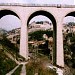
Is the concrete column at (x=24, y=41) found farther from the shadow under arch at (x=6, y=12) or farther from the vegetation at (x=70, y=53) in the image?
the vegetation at (x=70, y=53)

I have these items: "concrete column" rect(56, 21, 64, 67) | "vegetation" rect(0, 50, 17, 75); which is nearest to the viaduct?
"concrete column" rect(56, 21, 64, 67)

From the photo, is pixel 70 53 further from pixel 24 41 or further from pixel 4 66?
pixel 4 66

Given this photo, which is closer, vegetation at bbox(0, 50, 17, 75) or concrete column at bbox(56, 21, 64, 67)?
vegetation at bbox(0, 50, 17, 75)

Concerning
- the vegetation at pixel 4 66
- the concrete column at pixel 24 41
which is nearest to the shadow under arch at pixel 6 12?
the concrete column at pixel 24 41

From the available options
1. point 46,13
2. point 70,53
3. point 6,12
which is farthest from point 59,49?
point 70,53

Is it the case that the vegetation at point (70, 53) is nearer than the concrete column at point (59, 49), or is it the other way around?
the concrete column at point (59, 49)

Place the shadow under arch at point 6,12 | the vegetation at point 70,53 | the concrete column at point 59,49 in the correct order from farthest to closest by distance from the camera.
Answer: the vegetation at point 70,53 → the shadow under arch at point 6,12 → the concrete column at point 59,49

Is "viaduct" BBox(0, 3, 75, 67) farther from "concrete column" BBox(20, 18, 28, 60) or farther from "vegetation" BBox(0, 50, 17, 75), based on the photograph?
"vegetation" BBox(0, 50, 17, 75)

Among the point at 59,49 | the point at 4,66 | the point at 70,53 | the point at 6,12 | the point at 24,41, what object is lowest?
the point at 70,53

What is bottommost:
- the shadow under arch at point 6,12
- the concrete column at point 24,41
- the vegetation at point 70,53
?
the vegetation at point 70,53

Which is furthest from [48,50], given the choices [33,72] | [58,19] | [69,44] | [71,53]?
[33,72]

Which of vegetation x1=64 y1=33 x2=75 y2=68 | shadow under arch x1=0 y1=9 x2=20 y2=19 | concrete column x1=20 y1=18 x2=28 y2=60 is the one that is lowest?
vegetation x1=64 y1=33 x2=75 y2=68
